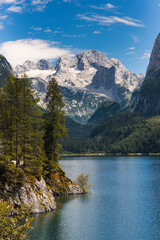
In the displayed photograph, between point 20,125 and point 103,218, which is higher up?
point 20,125

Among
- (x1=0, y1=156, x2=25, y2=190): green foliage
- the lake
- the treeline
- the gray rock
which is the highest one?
the treeline

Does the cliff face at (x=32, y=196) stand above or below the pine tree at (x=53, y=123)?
below

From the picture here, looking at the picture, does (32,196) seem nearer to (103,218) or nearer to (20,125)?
(103,218)

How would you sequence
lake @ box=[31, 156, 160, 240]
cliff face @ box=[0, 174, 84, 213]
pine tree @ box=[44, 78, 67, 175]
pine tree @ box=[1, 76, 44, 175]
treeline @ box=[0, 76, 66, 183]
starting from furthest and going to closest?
pine tree @ box=[44, 78, 67, 175] → pine tree @ box=[1, 76, 44, 175] → treeline @ box=[0, 76, 66, 183] → cliff face @ box=[0, 174, 84, 213] → lake @ box=[31, 156, 160, 240]

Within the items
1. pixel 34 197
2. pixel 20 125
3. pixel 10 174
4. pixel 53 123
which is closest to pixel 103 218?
pixel 34 197

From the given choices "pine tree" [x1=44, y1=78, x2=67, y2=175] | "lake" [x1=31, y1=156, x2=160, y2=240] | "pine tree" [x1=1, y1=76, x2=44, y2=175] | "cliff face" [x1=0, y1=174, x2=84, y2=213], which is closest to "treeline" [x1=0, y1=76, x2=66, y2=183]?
"pine tree" [x1=1, y1=76, x2=44, y2=175]

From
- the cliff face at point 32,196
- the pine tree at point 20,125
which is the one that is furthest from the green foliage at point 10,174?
the pine tree at point 20,125

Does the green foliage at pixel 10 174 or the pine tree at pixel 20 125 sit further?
the pine tree at pixel 20 125

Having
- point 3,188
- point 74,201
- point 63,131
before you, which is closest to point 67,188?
point 74,201

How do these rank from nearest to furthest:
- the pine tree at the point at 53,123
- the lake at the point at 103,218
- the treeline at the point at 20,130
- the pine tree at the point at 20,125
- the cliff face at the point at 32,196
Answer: the lake at the point at 103,218
the cliff face at the point at 32,196
the treeline at the point at 20,130
the pine tree at the point at 20,125
the pine tree at the point at 53,123

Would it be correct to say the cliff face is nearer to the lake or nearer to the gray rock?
the gray rock

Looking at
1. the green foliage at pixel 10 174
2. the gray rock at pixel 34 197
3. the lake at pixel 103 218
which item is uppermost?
the green foliage at pixel 10 174

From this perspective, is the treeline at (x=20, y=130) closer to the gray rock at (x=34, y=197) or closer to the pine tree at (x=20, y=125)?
the pine tree at (x=20, y=125)

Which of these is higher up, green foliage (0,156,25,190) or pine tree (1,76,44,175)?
pine tree (1,76,44,175)
